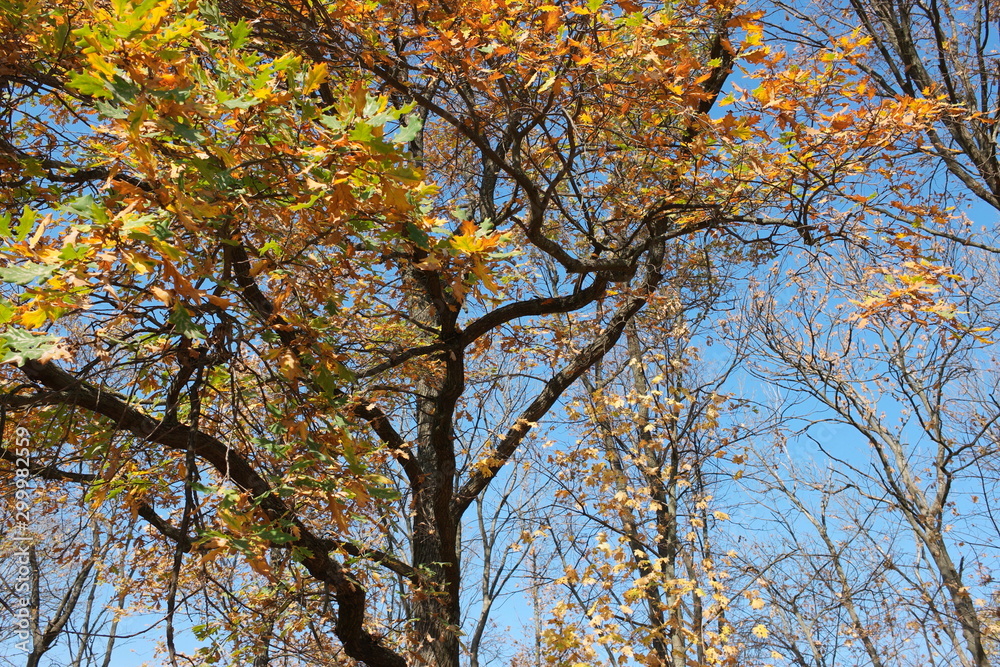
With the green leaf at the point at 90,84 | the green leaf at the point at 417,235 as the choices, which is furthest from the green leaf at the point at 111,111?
the green leaf at the point at 417,235

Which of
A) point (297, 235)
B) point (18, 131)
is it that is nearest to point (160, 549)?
point (18, 131)

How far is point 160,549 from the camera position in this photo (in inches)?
238

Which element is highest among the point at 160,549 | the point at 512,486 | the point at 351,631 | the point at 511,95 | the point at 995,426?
the point at 512,486

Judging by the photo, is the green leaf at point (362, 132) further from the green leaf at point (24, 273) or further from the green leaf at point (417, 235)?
the green leaf at point (24, 273)

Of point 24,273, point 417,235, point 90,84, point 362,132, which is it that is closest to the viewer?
point 24,273

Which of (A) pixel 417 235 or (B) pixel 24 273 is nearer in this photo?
(B) pixel 24 273

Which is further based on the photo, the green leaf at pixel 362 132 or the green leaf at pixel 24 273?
the green leaf at pixel 362 132

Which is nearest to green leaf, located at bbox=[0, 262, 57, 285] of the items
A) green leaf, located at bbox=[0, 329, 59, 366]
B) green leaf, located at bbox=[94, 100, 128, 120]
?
green leaf, located at bbox=[0, 329, 59, 366]

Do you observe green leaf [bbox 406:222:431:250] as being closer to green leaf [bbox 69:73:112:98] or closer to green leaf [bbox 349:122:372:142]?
green leaf [bbox 349:122:372:142]

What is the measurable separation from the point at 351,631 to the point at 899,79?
6462mm

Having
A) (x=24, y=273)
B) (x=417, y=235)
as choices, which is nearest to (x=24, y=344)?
(x=24, y=273)

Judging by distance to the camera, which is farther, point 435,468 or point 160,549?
point 160,549

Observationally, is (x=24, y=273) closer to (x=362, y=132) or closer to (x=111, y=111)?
(x=111, y=111)

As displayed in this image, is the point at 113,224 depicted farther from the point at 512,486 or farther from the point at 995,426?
the point at 995,426
